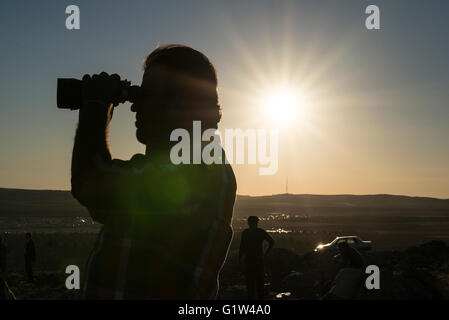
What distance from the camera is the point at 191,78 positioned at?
1974 mm

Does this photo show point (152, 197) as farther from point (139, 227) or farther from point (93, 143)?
point (93, 143)

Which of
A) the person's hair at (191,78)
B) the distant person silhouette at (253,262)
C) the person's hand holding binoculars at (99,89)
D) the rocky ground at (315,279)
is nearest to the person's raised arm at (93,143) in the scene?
the person's hand holding binoculars at (99,89)

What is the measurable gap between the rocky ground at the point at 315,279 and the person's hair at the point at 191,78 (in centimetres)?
836

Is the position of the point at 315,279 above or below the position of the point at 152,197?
below

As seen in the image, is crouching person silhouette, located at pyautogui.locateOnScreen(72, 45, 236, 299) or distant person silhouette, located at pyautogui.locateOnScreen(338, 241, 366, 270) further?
distant person silhouette, located at pyautogui.locateOnScreen(338, 241, 366, 270)

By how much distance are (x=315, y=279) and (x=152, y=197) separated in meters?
13.9

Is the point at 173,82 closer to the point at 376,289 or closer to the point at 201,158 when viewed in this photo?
the point at 201,158

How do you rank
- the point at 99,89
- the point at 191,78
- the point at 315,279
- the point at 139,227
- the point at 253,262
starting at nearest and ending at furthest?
the point at 139,227
the point at 99,89
the point at 191,78
the point at 253,262
the point at 315,279

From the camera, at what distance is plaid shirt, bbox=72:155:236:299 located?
1691 mm

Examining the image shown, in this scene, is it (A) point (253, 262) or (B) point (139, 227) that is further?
(A) point (253, 262)

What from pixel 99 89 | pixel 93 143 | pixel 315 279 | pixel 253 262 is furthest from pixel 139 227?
pixel 315 279

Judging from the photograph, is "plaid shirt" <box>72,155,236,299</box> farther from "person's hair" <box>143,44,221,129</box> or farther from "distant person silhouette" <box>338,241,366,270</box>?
"distant person silhouette" <box>338,241,366,270</box>

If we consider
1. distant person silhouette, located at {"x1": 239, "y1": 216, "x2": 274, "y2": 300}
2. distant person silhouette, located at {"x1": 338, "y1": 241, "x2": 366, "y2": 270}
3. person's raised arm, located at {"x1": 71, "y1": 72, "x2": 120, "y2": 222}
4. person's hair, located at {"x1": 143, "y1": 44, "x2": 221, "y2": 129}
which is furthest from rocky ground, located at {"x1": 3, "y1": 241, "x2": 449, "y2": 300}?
person's raised arm, located at {"x1": 71, "y1": 72, "x2": 120, "y2": 222}

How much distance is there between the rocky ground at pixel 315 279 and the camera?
12.6 m
